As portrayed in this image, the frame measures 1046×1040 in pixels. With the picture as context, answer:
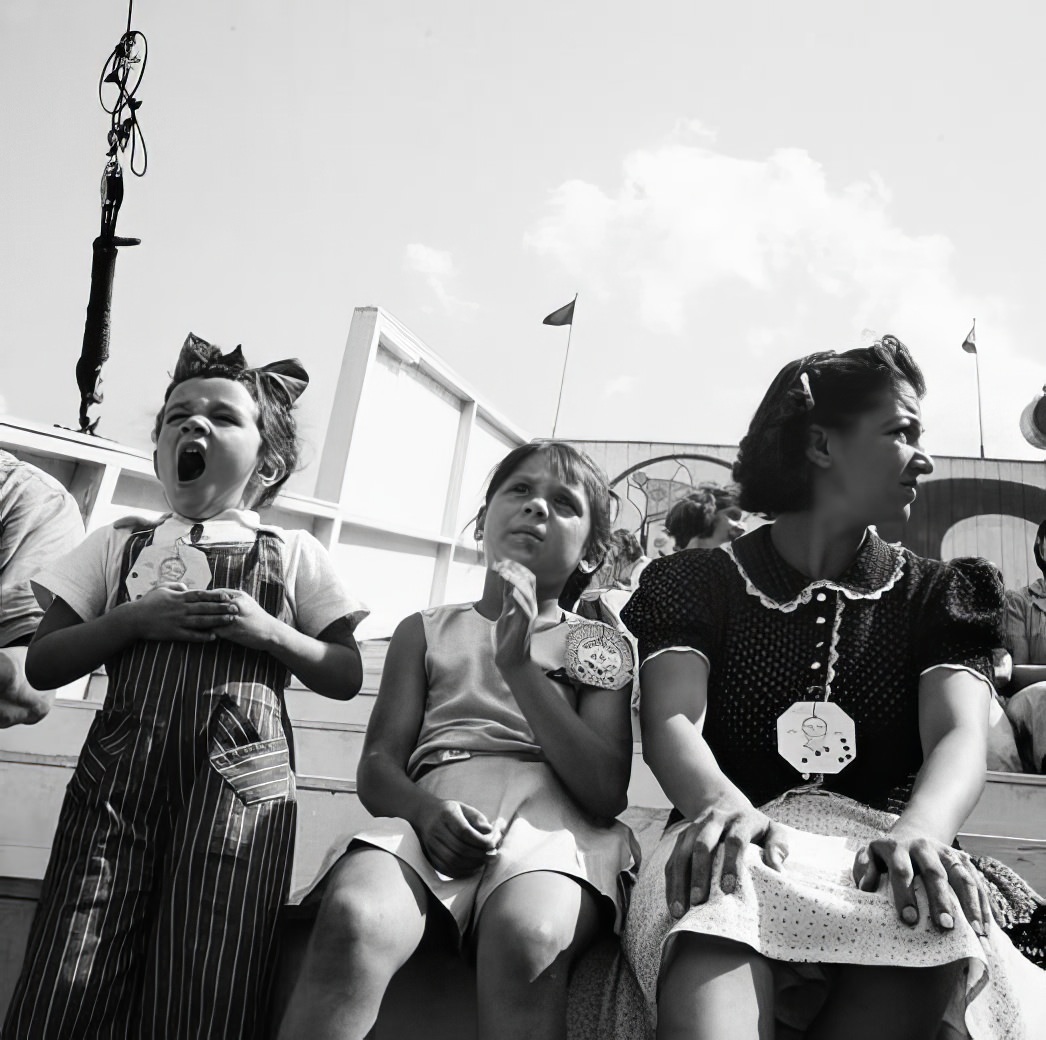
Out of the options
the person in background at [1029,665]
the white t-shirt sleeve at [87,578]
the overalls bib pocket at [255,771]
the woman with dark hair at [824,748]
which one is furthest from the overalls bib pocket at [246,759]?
the person in background at [1029,665]

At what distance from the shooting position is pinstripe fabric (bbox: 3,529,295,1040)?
127 cm

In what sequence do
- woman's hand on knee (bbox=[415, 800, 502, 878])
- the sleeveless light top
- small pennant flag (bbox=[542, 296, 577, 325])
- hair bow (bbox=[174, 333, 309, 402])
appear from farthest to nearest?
small pennant flag (bbox=[542, 296, 577, 325])
hair bow (bbox=[174, 333, 309, 402])
the sleeveless light top
woman's hand on knee (bbox=[415, 800, 502, 878])

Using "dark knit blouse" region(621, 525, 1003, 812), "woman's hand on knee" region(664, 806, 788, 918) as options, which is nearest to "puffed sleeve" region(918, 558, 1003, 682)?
"dark knit blouse" region(621, 525, 1003, 812)

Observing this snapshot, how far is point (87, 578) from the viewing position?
5.49 feet

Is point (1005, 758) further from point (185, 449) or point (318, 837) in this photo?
point (185, 449)

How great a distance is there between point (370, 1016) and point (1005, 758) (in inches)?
80.6

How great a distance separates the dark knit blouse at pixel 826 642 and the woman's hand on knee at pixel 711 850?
Answer: 0.26m

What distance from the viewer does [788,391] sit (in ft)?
5.37

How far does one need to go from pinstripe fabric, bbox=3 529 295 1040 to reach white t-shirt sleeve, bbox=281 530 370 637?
0.15 metres

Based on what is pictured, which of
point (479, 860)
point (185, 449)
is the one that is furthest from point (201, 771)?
point (185, 449)

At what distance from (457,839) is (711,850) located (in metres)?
0.36

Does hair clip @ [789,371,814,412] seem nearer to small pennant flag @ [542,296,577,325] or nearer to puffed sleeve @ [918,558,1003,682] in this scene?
puffed sleeve @ [918,558,1003,682]

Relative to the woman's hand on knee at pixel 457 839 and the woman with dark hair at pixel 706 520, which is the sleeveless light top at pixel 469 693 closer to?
the woman's hand on knee at pixel 457 839

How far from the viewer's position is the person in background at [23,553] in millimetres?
1887
